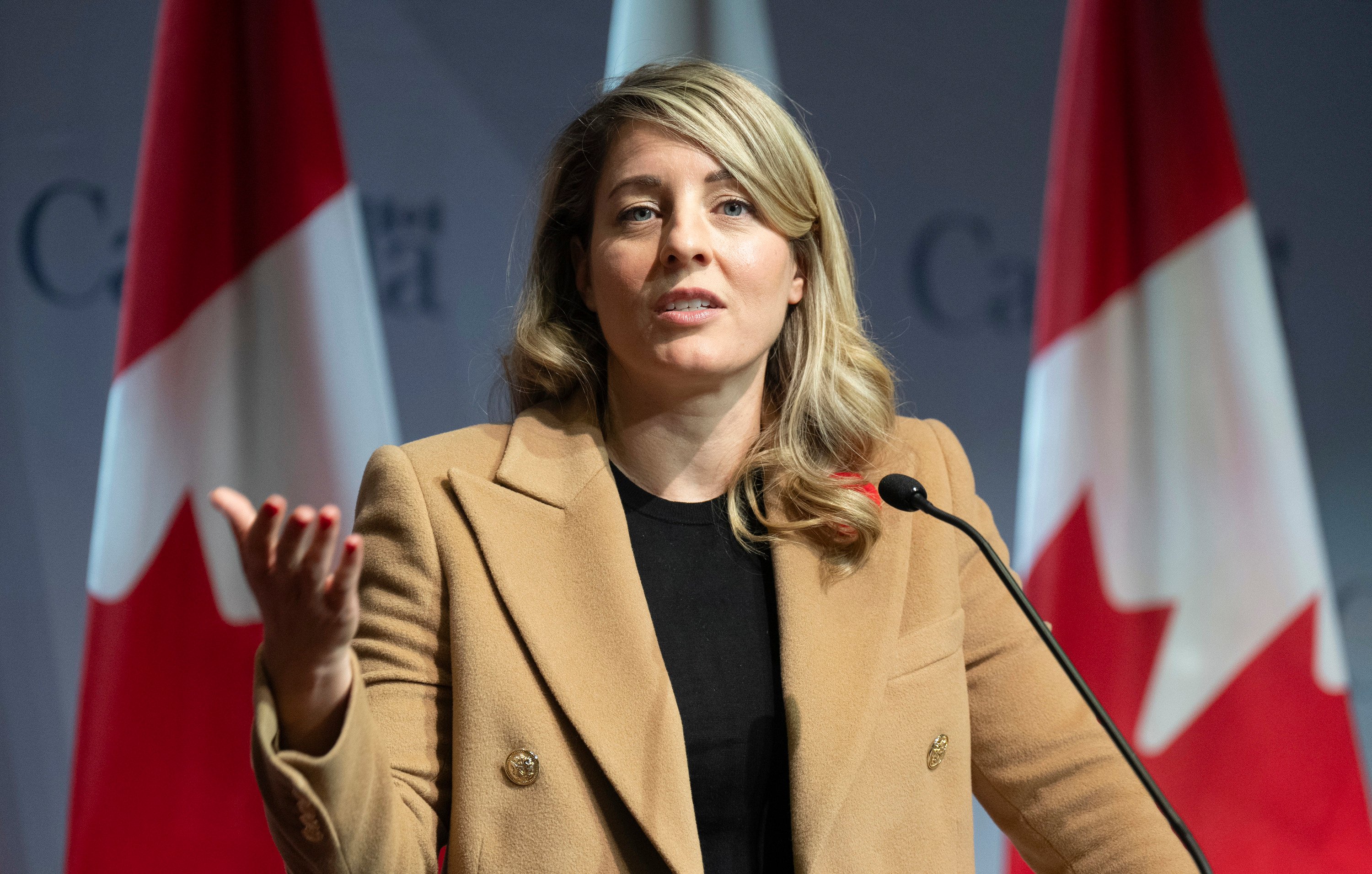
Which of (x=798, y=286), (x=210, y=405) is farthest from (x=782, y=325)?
(x=210, y=405)

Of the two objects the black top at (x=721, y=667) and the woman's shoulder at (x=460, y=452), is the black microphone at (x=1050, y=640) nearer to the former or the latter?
the black top at (x=721, y=667)

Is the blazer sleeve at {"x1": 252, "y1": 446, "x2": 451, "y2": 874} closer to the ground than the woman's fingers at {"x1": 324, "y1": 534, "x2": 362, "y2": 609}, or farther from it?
closer to the ground

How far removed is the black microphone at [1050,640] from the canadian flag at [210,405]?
138 centimetres

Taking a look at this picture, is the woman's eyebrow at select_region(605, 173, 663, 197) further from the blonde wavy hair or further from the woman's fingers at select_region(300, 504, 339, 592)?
the woman's fingers at select_region(300, 504, 339, 592)

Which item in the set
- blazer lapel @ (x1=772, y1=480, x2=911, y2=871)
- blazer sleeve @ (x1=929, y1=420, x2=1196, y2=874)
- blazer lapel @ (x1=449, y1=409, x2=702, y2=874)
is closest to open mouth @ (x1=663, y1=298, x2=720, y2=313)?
blazer lapel @ (x1=449, y1=409, x2=702, y2=874)

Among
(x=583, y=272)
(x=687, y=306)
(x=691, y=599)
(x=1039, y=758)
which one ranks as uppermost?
(x=583, y=272)

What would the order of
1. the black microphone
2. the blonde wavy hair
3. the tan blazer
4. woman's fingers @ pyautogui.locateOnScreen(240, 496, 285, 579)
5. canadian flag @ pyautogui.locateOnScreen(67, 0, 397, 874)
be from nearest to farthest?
woman's fingers @ pyautogui.locateOnScreen(240, 496, 285, 579), the black microphone, the tan blazer, the blonde wavy hair, canadian flag @ pyautogui.locateOnScreen(67, 0, 397, 874)

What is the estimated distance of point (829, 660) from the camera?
4.35 feet

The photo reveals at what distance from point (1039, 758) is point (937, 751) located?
0.16 metres

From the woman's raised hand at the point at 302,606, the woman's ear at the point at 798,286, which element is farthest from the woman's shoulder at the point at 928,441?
the woman's raised hand at the point at 302,606

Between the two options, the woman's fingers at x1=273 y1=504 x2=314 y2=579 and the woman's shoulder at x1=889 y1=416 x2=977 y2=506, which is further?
the woman's shoulder at x1=889 y1=416 x2=977 y2=506

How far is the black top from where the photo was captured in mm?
1278

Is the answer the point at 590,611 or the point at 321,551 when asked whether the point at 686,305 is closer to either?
the point at 590,611

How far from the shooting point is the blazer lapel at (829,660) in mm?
1239
